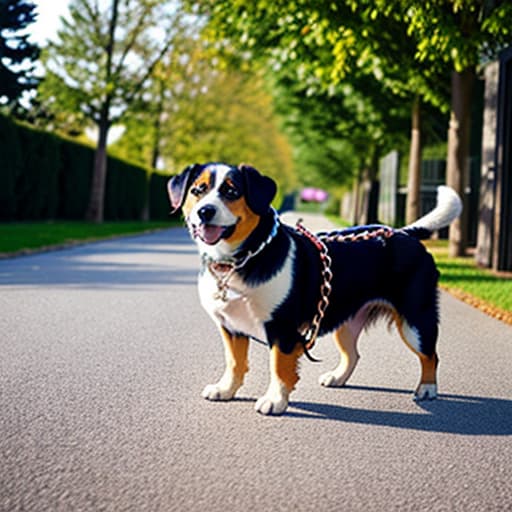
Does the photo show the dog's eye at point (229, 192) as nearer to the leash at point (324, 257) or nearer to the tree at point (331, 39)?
the leash at point (324, 257)

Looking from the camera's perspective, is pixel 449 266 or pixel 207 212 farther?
pixel 449 266

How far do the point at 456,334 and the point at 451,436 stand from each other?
349 centimetres

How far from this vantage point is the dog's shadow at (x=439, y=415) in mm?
3943

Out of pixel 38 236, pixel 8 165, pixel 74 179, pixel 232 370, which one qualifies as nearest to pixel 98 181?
pixel 74 179

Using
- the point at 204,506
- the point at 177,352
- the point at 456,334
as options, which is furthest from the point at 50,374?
the point at 456,334

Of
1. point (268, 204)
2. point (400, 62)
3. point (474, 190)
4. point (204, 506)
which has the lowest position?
point (204, 506)

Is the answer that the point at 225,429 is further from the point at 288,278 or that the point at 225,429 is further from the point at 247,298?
the point at 288,278

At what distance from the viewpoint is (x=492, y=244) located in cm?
1348

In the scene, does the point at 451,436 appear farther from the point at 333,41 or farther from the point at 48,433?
the point at 333,41

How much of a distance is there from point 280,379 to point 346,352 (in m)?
0.92

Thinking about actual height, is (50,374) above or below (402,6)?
below

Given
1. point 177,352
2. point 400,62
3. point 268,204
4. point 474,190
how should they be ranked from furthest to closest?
point 474,190, point 400,62, point 177,352, point 268,204

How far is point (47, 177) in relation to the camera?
25.5 meters

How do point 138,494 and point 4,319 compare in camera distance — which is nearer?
point 138,494
